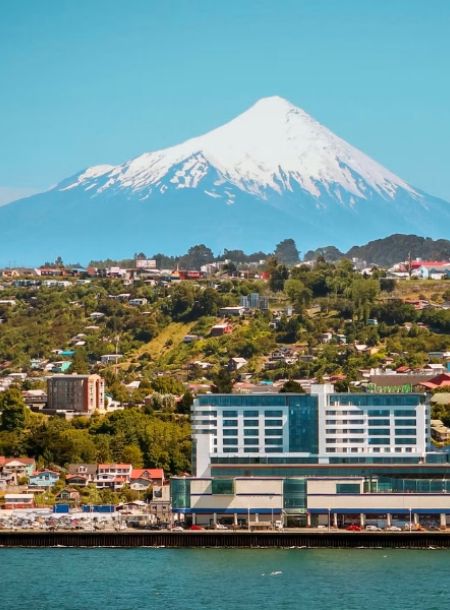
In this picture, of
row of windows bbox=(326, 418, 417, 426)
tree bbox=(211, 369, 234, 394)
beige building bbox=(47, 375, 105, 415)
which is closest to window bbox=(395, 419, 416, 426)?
row of windows bbox=(326, 418, 417, 426)

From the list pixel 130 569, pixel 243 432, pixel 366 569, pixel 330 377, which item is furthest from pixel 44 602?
pixel 330 377

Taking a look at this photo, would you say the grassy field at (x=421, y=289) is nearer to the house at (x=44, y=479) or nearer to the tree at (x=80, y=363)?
the tree at (x=80, y=363)

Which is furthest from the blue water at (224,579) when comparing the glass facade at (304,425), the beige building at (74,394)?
the beige building at (74,394)

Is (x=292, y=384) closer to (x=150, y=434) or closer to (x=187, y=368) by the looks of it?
(x=150, y=434)

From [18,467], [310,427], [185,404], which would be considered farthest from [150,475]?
[185,404]

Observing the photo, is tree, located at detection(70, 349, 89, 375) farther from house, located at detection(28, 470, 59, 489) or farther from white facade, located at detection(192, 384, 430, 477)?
white facade, located at detection(192, 384, 430, 477)

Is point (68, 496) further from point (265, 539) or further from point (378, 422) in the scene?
point (265, 539)
